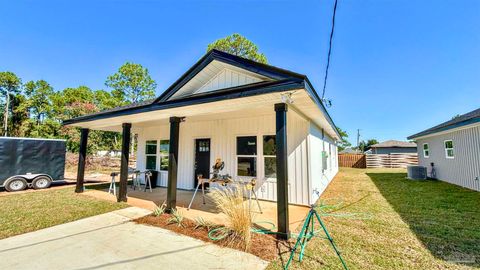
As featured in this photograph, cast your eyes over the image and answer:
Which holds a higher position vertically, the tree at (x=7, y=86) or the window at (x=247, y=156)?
the tree at (x=7, y=86)

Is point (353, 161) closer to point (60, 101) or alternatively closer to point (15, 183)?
point (15, 183)

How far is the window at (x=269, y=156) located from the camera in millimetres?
6082

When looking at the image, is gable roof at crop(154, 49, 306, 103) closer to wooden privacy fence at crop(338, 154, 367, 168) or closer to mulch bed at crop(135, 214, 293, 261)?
mulch bed at crop(135, 214, 293, 261)

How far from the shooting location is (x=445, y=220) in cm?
438

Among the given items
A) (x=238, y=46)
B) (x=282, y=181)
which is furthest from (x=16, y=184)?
(x=238, y=46)

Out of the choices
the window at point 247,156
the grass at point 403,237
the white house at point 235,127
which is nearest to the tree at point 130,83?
the white house at point 235,127

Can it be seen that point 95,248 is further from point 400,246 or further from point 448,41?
point 448,41

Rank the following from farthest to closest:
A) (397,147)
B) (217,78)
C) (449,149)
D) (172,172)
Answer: (397,147) → (449,149) → (172,172) → (217,78)

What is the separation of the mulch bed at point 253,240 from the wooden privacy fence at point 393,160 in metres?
20.1

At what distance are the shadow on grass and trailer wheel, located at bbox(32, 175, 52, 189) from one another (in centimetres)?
1248

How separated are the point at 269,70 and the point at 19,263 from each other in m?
4.49

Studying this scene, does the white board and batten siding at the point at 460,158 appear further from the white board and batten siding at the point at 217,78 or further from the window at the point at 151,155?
the window at the point at 151,155

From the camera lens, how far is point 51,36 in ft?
33.9

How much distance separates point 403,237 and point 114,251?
4.75m
